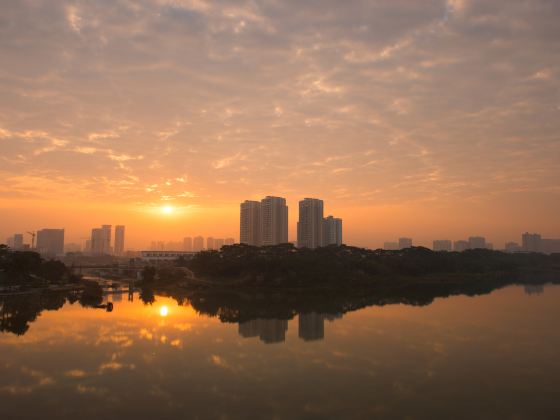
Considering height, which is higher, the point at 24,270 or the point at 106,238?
the point at 106,238

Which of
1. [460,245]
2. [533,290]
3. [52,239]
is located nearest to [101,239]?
[52,239]

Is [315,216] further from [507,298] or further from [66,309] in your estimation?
[66,309]

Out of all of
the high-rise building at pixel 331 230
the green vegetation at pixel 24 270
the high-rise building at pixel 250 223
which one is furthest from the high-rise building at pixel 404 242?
the green vegetation at pixel 24 270

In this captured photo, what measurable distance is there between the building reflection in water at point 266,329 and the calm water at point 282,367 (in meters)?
0.06

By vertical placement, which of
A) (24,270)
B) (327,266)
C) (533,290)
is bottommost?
(533,290)

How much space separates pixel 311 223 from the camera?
87.2 metres

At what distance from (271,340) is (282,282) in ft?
82.3

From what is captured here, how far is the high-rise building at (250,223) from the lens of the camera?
86.4 metres

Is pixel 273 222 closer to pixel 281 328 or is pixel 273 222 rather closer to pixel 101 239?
pixel 281 328

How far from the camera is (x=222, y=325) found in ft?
85.6

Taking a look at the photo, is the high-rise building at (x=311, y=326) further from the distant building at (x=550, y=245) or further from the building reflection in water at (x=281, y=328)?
the distant building at (x=550, y=245)

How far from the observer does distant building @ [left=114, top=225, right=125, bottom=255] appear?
188600mm

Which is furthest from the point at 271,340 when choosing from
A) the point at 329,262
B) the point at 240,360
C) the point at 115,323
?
the point at 329,262

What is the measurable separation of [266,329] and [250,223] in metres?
62.6
